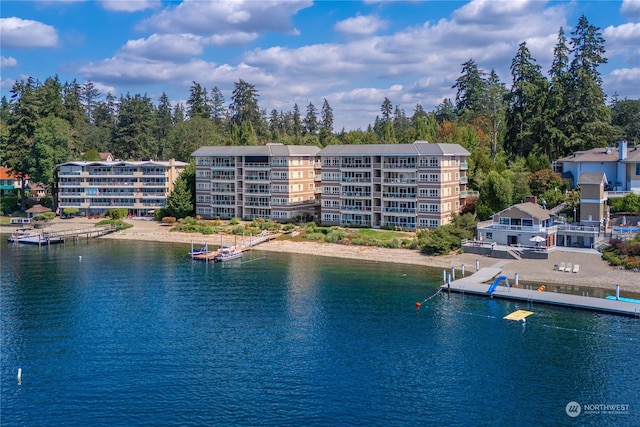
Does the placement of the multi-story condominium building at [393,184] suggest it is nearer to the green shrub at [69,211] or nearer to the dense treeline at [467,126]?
the dense treeline at [467,126]

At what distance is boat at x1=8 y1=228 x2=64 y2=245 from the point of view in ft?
296

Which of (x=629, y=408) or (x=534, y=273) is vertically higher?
(x=534, y=273)

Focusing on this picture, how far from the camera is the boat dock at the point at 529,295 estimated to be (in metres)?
51.3

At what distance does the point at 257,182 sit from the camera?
327ft

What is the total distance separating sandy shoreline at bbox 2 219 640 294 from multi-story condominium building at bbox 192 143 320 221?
962 cm

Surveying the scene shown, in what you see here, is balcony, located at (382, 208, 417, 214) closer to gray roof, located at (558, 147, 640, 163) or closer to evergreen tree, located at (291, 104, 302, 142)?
gray roof, located at (558, 147, 640, 163)

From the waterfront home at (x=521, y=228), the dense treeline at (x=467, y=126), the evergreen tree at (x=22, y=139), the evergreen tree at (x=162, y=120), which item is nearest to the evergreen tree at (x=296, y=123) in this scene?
the dense treeline at (x=467, y=126)

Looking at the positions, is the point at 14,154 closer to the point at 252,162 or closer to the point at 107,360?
the point at 252,162

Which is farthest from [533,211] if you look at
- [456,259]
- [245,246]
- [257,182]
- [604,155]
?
[257,182]

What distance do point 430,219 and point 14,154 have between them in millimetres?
75667

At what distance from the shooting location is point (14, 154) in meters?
115

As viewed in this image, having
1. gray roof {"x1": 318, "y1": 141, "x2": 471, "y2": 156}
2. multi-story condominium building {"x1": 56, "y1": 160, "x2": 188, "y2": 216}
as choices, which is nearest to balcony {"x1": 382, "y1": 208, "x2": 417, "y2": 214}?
gray roof {"x1": 318, "y1": 141, "x2": 471, "y2": 156}

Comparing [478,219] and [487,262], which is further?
[478,219]

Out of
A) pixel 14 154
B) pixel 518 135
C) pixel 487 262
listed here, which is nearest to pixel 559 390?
pixel 487 262
